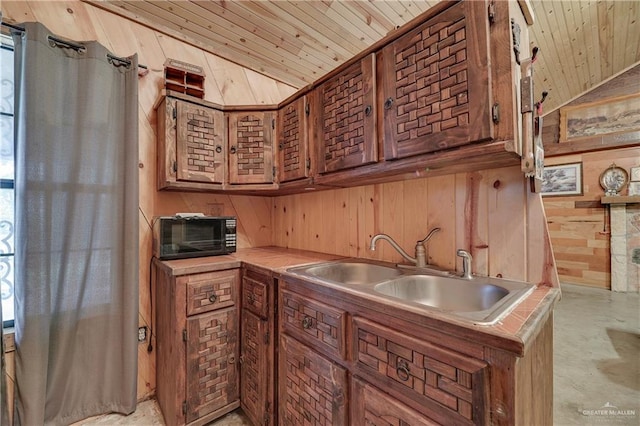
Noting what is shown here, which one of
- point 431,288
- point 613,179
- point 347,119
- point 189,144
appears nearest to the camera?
point 431,288

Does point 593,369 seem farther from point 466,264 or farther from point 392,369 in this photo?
point 392,369

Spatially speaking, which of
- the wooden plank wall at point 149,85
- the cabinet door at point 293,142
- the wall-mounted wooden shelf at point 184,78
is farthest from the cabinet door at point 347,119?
the wooden plank wall at point 149,85

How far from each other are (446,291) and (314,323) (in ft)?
2.07

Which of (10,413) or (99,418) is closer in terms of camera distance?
(10,413)

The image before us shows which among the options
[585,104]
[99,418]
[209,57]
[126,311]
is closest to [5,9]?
[209,57]

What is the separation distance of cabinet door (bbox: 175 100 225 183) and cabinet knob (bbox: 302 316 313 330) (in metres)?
1.16

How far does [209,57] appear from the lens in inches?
81.8

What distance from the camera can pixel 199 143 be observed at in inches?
68.2

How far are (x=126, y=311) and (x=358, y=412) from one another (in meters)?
1.49

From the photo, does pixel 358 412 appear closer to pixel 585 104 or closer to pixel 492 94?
pixel 492 94

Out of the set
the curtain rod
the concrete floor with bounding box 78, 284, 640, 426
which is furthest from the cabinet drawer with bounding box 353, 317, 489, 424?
the curtain rod

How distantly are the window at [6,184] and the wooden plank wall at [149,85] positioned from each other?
0.26 meters

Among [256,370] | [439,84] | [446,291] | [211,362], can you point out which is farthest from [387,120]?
[211,362]

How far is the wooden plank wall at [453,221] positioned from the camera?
1105 mm
